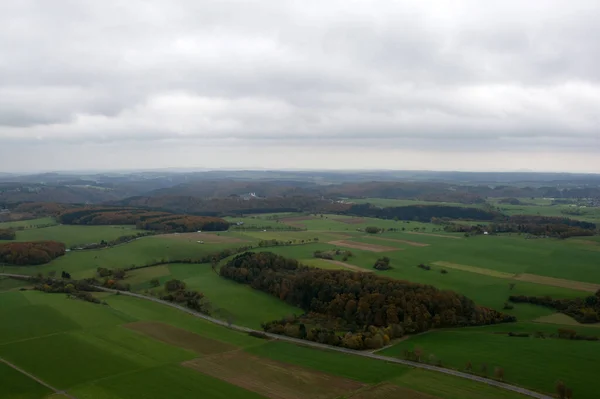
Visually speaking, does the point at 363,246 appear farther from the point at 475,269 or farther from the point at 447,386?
the point at 447,386

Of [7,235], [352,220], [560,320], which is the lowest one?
[560,320]

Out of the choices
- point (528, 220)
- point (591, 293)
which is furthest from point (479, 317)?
point (528, 220)

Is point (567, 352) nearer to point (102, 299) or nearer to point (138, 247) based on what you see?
point (102, 299)

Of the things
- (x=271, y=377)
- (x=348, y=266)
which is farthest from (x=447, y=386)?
(x=348, y=266)

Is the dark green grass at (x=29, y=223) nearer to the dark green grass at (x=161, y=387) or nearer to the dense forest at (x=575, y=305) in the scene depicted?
the dark green grass at (x=161, y=387)

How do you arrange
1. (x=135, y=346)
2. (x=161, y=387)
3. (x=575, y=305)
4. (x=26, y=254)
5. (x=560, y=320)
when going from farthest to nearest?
(x=26, y=254) < (x=575, y=305) < (x=560, y=320) < (x=135, y=346) < (x=161, y=387)

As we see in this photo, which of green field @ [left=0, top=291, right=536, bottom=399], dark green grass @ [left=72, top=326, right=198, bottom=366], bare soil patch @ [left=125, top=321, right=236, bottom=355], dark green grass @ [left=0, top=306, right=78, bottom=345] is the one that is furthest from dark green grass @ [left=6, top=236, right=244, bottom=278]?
dark green grass @ [left=72, top=326, right=198, bottom=366]

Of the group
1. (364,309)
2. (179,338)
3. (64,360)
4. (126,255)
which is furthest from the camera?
(126,255)

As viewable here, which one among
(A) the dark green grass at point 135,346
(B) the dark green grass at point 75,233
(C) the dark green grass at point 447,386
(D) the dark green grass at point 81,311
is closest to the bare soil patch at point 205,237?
(B) the dark green grass at point 75,233
